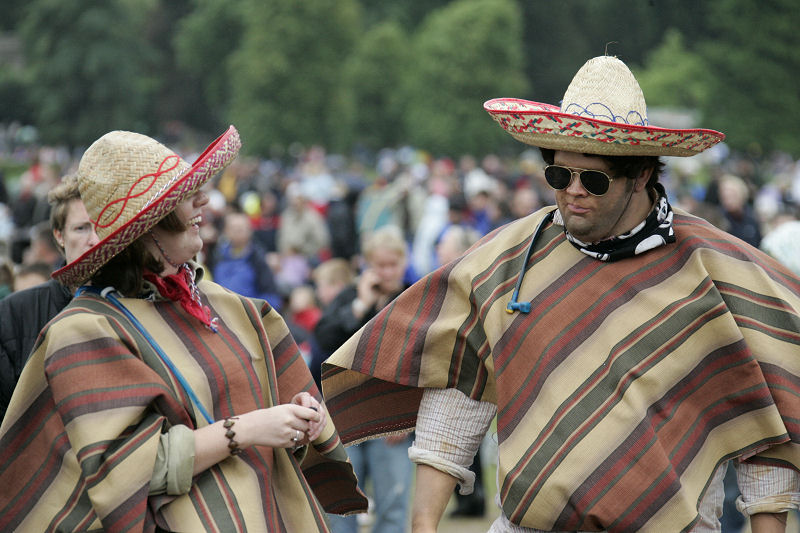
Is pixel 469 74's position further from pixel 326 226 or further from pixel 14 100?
pixel 326 226

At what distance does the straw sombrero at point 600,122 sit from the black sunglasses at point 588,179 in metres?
0.06

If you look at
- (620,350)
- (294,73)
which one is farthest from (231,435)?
(294,73)

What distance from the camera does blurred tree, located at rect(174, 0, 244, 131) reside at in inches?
2736

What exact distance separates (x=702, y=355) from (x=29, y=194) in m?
17.2

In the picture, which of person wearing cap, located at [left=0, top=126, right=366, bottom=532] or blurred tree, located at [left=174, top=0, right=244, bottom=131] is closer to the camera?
person wearing cap, located at [left=0, top=126, right=366, bottom=532]

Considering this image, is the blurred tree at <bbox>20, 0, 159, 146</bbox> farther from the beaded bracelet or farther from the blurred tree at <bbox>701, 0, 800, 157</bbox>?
the beaded bracelet

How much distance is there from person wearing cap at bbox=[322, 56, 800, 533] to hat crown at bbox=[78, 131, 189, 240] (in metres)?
1.02

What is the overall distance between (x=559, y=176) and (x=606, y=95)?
0.29m

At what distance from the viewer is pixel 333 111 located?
5534cm

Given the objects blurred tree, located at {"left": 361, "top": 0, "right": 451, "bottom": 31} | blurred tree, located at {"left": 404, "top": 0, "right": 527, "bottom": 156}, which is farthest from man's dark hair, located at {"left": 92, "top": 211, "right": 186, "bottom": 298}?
blurred tree, located at {"left": 361, "top": 0, "right": 451, "bottom": 31}

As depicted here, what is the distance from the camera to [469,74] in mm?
47406

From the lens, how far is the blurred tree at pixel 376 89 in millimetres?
53156

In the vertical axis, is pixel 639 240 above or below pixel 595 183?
below

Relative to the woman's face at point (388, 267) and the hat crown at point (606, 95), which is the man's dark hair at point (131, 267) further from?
the woman's face at point (388, 267)
